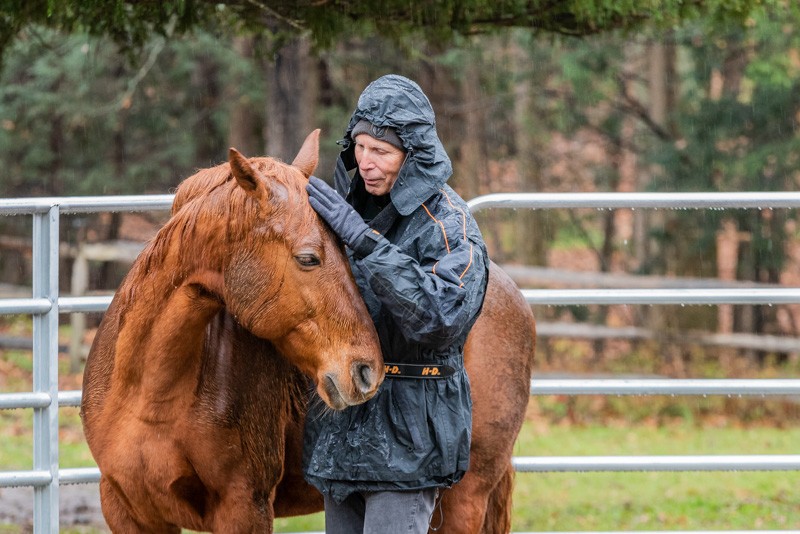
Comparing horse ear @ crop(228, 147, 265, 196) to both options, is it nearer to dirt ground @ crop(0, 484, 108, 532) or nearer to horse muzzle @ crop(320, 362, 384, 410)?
horse muzzle @ crop(320, 362, 384, 410)

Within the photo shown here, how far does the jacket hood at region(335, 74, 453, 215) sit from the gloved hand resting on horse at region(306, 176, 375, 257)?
0.45ft

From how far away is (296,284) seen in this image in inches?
113

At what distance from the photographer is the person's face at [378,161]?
2912mm

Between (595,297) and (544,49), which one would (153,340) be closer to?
(595,297)

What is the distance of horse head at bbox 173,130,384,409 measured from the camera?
280 centimetres

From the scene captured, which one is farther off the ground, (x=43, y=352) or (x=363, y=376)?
(x=363, y=376)

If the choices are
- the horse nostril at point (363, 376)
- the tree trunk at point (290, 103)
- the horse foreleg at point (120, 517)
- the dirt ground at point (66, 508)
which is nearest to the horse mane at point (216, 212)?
the horse nostril at point (363, 376)

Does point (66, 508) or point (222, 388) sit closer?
point (222, 388)

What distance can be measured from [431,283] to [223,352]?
857 mm

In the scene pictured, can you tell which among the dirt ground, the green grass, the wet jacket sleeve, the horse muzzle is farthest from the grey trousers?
the green grass

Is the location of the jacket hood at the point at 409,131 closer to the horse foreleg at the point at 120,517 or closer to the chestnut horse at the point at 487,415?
the chestnut horse at the point at 487,415

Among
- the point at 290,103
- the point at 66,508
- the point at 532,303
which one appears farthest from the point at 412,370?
the point at 290,103

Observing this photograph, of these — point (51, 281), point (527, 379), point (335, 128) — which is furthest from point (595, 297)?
point (335, 128)

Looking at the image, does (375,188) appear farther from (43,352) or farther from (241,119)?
(241,119)
